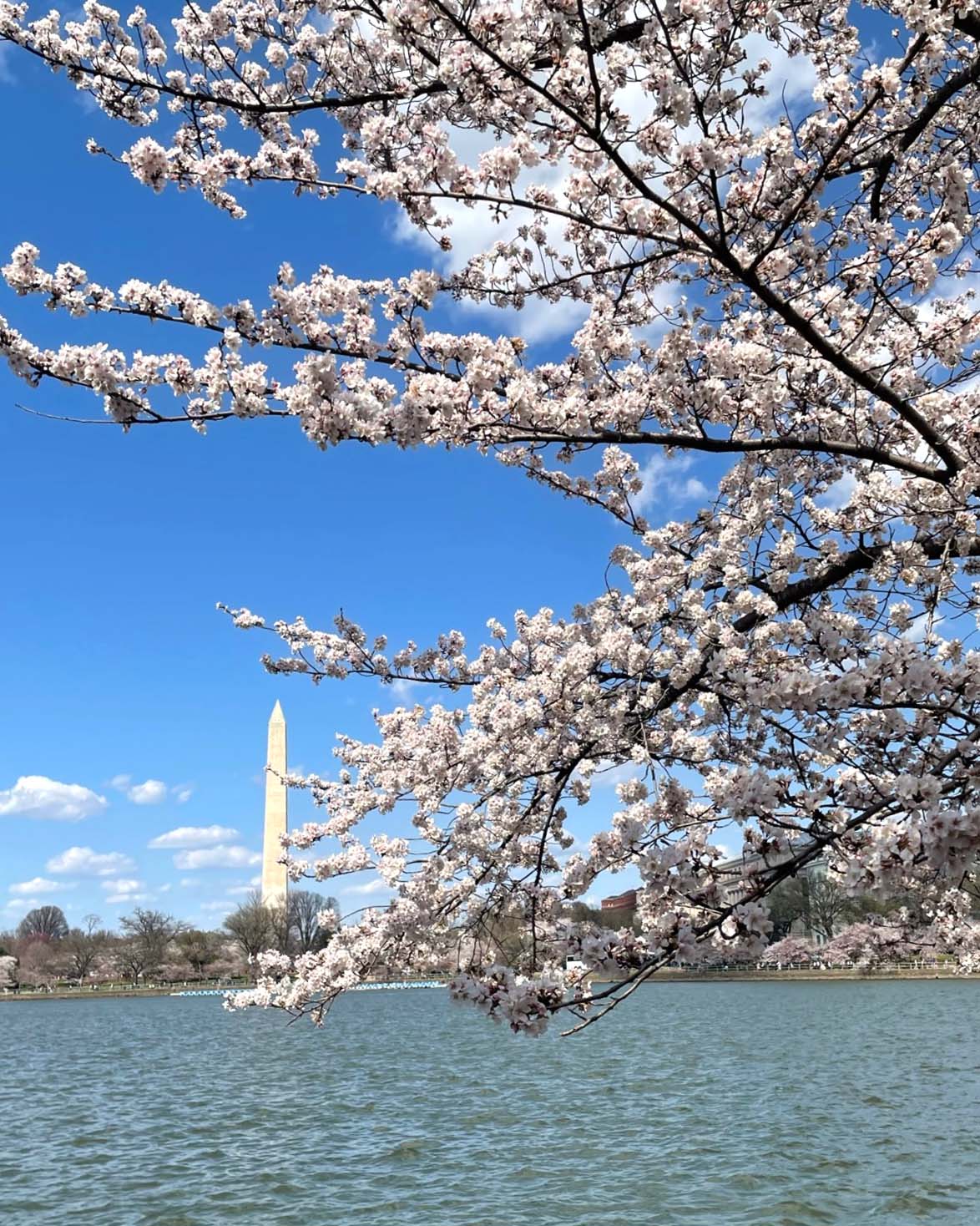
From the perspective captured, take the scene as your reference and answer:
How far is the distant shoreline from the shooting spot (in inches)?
2375

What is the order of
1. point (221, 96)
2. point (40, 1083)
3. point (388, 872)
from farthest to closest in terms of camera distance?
point (40, 1083) → point (388, 872) → point (221, 96)

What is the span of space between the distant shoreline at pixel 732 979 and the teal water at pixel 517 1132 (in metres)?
21.1

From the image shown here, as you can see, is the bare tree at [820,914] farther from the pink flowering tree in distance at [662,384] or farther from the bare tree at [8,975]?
the bare tree at [8,975]

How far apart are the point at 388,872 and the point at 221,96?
515 centimetres

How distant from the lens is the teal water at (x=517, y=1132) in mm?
10000

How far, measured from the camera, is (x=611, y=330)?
4828 millimetres

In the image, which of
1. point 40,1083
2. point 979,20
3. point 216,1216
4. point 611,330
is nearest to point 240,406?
point 611,330

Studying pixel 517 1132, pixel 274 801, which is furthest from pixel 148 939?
pixel 517 1132

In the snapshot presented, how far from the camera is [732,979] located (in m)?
72.4

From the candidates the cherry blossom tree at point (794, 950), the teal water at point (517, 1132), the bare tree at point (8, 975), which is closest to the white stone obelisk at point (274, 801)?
the teal water at point (517, 1132)

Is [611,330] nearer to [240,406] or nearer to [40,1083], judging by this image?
[240,406]

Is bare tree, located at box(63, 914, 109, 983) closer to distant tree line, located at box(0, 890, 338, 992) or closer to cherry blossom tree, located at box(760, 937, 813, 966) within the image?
distant tree line, located at box(0, 890, 338, 992)

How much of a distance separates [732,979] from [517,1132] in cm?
6402

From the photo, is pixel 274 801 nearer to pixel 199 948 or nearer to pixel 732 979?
pixel 732 979
